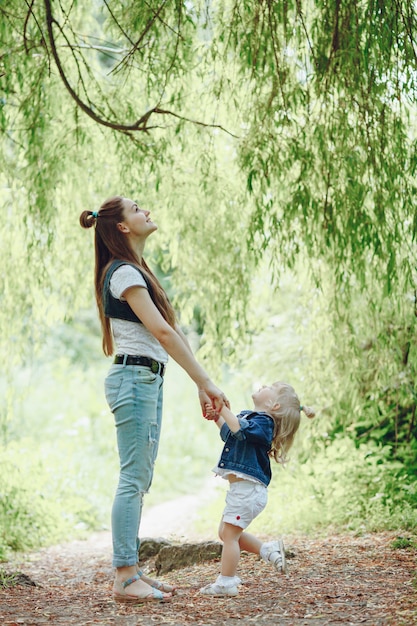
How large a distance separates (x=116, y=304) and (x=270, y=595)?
1.37 metres

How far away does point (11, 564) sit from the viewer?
5402 millimetres

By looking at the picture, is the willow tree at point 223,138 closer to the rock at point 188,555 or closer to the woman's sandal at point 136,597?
the rock at point 188,555

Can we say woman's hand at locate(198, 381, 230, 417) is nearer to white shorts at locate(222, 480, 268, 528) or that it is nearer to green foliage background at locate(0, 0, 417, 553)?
white shorts at locate(222, 480, 268, 528)

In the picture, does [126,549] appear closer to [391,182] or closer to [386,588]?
[386,588]

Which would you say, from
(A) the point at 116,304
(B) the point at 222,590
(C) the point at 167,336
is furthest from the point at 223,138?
(B) the point at 222,590

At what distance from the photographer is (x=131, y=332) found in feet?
11.0

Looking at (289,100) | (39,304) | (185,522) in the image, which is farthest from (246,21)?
(185,522)

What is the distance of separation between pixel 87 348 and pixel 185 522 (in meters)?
6.56

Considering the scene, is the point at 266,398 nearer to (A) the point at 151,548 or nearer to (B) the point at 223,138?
(A) the point at 151,548

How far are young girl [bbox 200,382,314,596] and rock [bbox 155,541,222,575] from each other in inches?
35.2

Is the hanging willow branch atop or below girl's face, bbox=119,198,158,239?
atop

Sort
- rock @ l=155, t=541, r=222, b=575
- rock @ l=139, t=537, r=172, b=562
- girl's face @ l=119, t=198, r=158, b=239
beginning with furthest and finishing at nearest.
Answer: rock @ l=139, t=537, r=172, b=562 → rock @ l=155, t=541, r=222, b=575 → girl's face @ l=119, t=198, r=158, b=239

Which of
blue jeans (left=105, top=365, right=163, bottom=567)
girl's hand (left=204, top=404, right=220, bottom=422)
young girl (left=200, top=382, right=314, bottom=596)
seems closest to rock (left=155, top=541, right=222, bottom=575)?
young girl (left=200, top=382, right=314, bottom=596)

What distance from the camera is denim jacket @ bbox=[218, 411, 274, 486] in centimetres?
342
